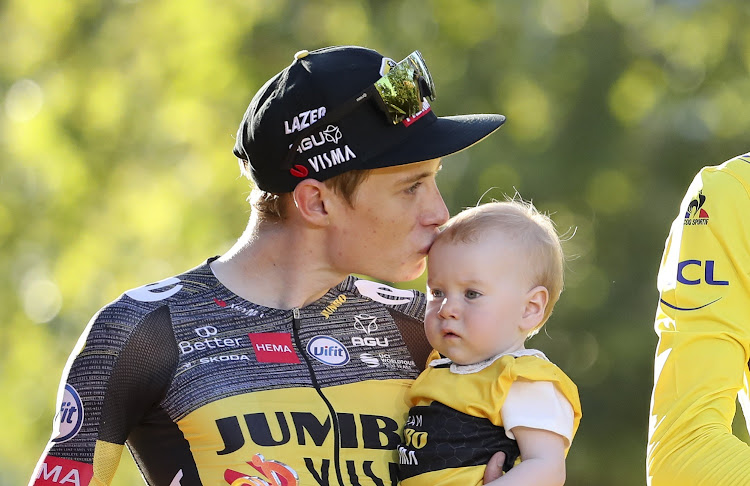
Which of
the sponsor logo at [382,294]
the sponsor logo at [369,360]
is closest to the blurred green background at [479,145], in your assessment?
the sponsor logo at [382,294]

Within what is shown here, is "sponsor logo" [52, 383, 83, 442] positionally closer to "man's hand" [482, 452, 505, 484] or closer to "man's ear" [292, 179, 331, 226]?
"man's ear" [292, 179, 331, 226]

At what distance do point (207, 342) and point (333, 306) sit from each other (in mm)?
408

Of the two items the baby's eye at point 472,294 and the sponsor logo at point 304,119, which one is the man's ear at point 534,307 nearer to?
the baby's eye at point 472,294

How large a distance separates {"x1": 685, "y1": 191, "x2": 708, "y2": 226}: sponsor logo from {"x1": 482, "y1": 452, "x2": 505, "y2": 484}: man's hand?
71cm

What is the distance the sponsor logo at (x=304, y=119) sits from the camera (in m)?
2.59

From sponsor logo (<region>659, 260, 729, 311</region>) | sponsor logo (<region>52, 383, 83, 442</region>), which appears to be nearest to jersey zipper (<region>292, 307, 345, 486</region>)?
sponsor logo (<region>52, 383, 83, 442</region>)

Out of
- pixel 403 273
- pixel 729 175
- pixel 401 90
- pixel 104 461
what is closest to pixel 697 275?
pixel 729 175

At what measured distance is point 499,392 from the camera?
2.43m

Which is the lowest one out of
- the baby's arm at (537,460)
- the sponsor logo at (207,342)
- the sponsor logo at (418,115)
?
the baby's arm at (537,460)

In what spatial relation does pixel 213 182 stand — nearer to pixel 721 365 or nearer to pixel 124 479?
pixel 124 479

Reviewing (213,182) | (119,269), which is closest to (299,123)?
(213,182)

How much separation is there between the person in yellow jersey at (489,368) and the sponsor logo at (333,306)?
0.30 m

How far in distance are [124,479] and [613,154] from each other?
17.3ft

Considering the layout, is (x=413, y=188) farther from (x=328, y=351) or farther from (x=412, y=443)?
(x=412, y=443)
